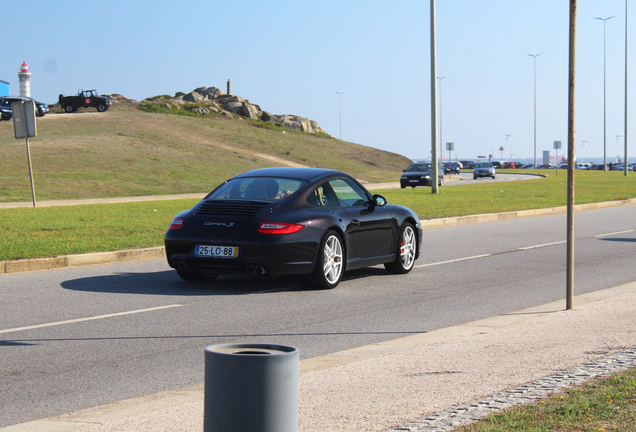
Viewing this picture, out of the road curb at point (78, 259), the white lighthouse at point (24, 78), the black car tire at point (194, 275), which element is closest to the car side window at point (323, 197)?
the black car tire at point (194, 275)

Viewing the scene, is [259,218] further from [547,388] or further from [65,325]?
[547,388]

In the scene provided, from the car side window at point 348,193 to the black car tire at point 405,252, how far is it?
0.81 m

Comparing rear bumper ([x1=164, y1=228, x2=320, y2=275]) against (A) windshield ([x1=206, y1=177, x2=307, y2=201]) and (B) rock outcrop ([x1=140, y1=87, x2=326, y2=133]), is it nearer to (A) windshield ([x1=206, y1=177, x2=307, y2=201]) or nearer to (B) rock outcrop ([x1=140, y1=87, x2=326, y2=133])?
(A) windshield ([x1=206, y1=177, x2=307, y2=201])

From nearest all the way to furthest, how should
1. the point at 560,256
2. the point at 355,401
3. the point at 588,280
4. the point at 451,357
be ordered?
the point at 355,401
the point at 451,357
the point at 588,280
the point at 560,256

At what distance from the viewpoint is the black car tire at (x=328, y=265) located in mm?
9453

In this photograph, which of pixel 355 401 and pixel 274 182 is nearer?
pixel 355 401

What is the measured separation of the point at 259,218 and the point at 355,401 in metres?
4.80

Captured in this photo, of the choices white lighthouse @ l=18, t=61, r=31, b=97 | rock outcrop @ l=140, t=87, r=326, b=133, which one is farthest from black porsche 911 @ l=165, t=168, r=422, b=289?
rock outcrop @ l=140, t=87, r=326, b=133

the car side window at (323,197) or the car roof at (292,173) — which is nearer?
the car side window at (323,197)

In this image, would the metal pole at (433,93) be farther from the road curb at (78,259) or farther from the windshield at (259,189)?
the windshield at (259,189)

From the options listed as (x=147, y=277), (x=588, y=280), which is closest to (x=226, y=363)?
(x=147, y=277)

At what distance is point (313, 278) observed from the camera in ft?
31.1

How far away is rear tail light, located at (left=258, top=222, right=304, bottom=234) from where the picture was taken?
9.11 metres

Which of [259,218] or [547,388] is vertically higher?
[259,218]
